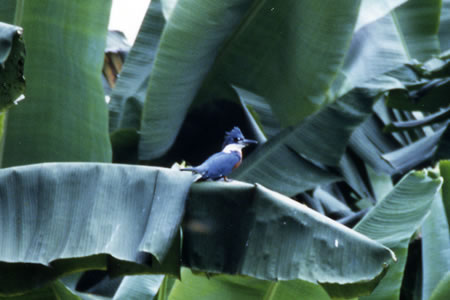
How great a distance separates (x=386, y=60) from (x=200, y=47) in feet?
5.31

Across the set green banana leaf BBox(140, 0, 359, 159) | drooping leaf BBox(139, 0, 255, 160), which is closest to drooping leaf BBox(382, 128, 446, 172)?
green banana leaf BBox(140, 0, 359, 159)

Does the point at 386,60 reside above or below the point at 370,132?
above

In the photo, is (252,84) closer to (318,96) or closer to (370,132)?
(318,96)

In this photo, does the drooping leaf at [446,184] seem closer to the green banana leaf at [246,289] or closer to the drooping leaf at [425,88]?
the drooping leaf at [425,88]

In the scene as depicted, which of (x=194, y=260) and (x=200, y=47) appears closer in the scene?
(x=194, y=260)

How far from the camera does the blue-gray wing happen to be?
234cm

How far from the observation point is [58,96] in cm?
338

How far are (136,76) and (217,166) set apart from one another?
247cm

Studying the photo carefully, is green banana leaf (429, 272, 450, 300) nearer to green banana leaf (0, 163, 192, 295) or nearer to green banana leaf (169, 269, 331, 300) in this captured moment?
green banana leaf (169, 269, 331, 300)

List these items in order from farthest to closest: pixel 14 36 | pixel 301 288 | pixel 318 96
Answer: pixel 318 96
pixel 301 288
pixel 14 36

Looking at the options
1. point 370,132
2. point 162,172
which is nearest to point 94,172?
point 162,172

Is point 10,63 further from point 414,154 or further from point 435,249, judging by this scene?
point 414,154

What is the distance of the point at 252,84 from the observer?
4270mm

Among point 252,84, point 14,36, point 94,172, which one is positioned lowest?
point 252,84
